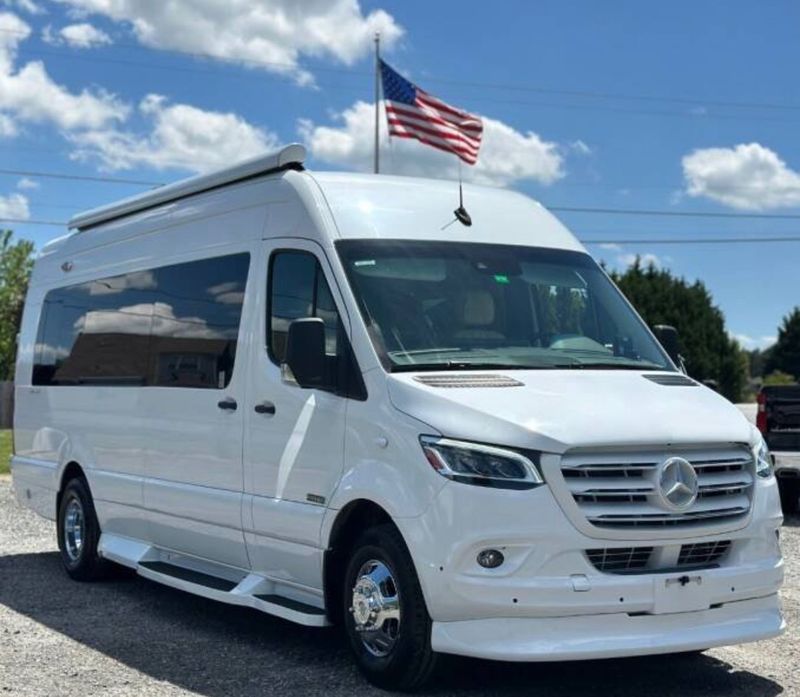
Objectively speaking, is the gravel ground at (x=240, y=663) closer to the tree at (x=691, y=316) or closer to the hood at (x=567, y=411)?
the hood at (x=567, y=411)

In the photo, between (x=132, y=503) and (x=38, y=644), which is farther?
(x=132, y=503)

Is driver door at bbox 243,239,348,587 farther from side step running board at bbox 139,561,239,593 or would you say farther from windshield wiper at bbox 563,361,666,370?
windshield wiper at bbox 563,361,666,370

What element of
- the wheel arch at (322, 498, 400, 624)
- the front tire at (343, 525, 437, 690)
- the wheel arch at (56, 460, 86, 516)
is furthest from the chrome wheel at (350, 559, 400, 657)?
the wheel arch at (56, 460, 86, 516)

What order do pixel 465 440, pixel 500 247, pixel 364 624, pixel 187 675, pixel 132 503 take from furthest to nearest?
pixel 132 503 < pixel 500 247 < pixel 187 675 < pixel 364 624 < pixel 465 440

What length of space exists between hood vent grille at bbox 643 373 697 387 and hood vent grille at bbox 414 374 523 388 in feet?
2.94

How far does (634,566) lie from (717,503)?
56 centimetres

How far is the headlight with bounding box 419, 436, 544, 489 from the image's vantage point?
555cm

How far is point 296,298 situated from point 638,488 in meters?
2.44

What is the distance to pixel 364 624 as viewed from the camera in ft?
20.3

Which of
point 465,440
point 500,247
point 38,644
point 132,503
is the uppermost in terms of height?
point 500,247

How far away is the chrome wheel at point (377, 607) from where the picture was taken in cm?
600

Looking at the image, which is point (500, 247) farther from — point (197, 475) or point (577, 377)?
point (197, 475)

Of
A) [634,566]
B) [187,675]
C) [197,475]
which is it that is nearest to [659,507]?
[634,566]

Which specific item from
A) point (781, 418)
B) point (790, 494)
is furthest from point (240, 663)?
point (790, 494)
